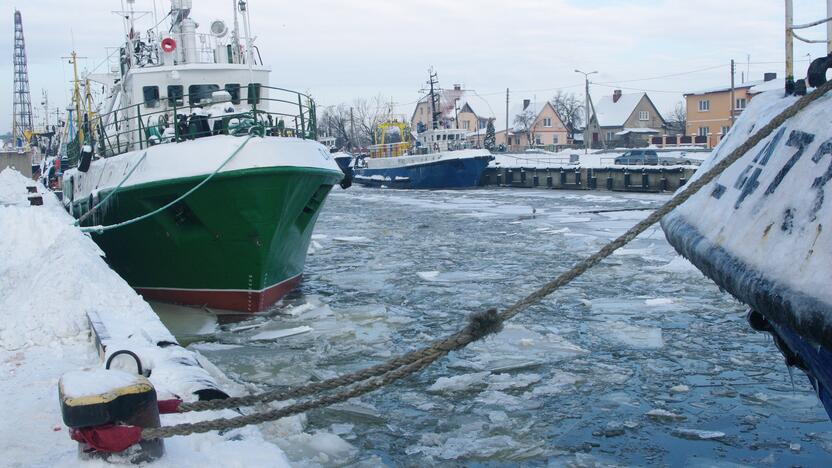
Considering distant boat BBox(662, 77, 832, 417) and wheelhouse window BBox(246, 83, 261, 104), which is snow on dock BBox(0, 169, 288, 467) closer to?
distant boat BBox(662, 77, 832, 417)

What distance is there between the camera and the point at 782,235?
8.81 ft

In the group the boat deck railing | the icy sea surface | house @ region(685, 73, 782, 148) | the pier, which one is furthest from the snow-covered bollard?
house @ region(685, 73, 782, 148)

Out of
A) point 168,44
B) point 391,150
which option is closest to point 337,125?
point 391,150

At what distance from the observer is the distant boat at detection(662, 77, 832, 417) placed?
7.79ft

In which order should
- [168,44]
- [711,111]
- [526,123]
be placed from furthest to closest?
[526,123] → [711,111] → [168,44]

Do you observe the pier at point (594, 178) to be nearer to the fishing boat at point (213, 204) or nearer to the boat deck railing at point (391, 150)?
the boat deck railing at point (391, 150)

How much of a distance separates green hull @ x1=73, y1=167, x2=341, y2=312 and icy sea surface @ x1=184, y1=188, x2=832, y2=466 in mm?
665

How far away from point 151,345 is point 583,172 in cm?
3638

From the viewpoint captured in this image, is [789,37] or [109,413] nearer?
[109,413]

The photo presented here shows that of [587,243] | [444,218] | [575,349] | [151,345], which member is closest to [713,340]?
[575,349]

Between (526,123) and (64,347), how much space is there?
3318 inches

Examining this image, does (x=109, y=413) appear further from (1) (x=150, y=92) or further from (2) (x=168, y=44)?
(2) (x=168, y=44)

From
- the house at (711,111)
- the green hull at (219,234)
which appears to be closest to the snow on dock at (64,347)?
the green hull at (219,234)

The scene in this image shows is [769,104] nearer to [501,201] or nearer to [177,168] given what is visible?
[177,168]
